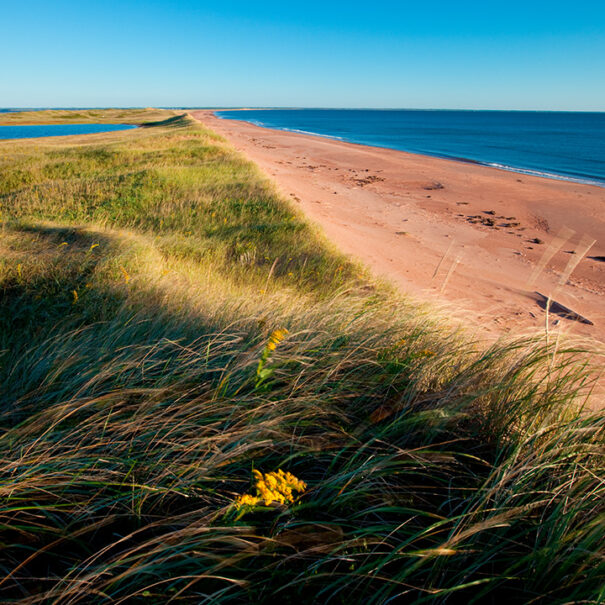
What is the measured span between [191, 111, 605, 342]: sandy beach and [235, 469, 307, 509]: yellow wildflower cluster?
188 cm

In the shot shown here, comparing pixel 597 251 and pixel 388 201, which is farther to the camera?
pixel 388 201

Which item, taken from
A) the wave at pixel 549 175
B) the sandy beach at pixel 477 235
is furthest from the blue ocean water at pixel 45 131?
the wave at pixel 549 175

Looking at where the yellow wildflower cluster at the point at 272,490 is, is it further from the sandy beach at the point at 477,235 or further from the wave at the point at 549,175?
the wave at the point at 549,175

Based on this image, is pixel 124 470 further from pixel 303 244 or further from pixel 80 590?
pixel 303 244

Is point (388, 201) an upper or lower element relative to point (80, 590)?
upper

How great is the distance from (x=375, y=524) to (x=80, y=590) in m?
1.01

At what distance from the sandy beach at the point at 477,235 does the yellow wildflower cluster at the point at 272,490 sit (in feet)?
6.18

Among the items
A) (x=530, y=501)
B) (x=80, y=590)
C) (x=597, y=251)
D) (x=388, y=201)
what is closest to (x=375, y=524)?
(x=530, y=501)

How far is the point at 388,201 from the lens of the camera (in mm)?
13641

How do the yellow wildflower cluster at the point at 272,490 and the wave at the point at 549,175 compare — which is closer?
the yellow wildflower cluster at the point at 272,490

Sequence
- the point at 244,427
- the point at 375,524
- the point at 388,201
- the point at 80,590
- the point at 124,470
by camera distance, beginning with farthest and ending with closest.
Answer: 1. the point at 388,201
2. the point at 244,427
3. the point at 124,470
4. the point at 375,524
5. the point at 80,590

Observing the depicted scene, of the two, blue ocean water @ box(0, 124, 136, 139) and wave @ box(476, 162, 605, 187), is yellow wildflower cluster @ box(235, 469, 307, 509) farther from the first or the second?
blue ocean water @ box(0, 124, 136, 139)

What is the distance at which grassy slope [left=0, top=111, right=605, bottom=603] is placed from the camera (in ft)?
4.00

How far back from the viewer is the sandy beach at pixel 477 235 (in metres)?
5.55
